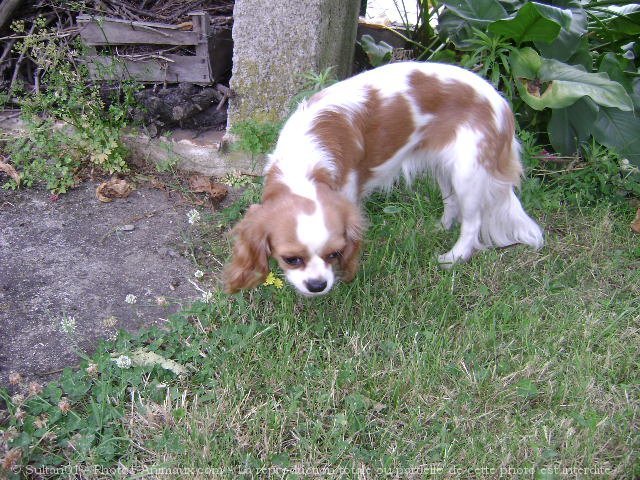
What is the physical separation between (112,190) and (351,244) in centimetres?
160

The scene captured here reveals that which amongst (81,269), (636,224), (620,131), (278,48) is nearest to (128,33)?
(278,48)

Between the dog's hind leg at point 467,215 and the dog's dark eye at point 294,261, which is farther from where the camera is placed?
the dog's hind leg at point 467,215

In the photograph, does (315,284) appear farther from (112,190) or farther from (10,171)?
(10,171)

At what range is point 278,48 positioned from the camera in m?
3.18

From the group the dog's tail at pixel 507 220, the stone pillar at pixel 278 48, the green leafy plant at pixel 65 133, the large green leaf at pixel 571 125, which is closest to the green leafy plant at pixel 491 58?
the large green leaf at pixel 571 125

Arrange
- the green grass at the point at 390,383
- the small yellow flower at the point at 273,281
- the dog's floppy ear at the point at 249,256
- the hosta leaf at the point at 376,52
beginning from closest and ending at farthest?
the green grass at the point at 390,383 < the dog's floppy ear at the point at 249,256 < the small yellow flower at the point at 273,281 < the hosta leaf at the point at 376,52

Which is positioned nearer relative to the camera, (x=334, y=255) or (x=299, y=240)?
(x=299, y=240)

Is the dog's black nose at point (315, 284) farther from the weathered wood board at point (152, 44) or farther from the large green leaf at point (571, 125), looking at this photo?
the large green leaf at point (571, 125)

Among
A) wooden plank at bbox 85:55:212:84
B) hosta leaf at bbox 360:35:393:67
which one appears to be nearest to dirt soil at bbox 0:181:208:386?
wooden plank at bbox 85:55:212:84

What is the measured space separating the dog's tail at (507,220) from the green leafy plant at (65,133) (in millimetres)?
2051

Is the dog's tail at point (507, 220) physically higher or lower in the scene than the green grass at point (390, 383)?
higher

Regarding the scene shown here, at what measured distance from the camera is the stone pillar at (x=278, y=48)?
10.2 feet

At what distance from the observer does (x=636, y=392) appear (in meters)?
2.20

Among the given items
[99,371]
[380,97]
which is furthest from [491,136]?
[99,371]
